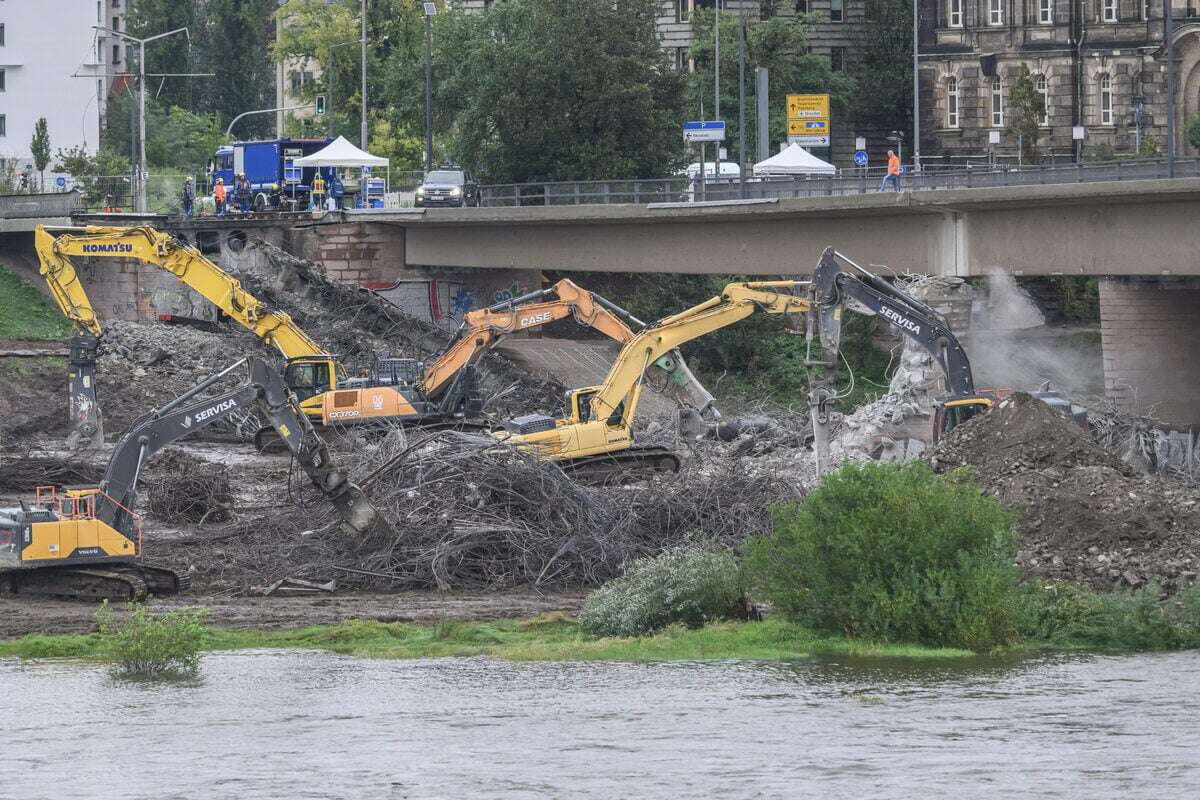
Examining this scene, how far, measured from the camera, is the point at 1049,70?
89250mm

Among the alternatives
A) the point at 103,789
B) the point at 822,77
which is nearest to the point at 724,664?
the point at 103,789

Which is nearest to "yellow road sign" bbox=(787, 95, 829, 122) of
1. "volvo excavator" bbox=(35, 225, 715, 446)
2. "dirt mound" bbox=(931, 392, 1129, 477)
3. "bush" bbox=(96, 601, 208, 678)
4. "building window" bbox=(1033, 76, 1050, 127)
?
"building window" bbox=(1033, 76, 1050, 127)

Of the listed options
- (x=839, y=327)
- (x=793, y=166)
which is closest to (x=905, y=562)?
(x=839, y=327)

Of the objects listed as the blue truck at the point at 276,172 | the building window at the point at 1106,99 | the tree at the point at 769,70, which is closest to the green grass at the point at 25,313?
the blue truck at the point at 276,172

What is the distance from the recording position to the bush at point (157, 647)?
2672 centimetres

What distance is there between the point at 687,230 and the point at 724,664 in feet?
105

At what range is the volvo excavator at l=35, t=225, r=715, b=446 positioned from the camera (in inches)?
1791

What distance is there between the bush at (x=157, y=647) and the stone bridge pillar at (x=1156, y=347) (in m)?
31.3

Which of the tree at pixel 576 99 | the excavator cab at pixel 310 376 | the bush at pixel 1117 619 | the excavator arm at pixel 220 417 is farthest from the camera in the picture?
the tree at pixel 576 99

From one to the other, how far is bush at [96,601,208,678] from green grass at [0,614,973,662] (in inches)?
47.8

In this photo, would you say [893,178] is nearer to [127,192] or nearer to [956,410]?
[956,410]

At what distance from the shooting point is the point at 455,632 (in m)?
29.3

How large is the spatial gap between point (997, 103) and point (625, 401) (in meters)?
54.9

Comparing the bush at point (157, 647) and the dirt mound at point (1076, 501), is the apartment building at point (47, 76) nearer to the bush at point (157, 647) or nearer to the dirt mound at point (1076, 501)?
the dirt mound at point (1076, 501)
